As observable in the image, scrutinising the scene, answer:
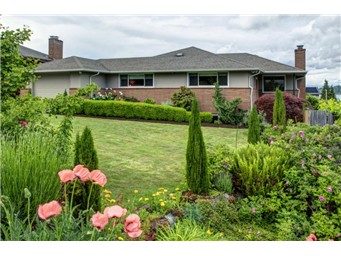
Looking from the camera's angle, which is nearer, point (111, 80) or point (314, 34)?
point (314, 34)

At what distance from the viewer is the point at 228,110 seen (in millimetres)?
12688

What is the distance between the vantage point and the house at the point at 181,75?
13.1 metres

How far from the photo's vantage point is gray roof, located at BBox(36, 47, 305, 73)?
13.5m

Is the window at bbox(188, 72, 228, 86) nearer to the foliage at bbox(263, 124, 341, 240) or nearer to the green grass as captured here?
the green grass

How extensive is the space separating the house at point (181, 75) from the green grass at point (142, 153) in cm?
459

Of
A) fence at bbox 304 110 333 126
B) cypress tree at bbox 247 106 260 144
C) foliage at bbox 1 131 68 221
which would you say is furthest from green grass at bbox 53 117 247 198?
fence at bbox 304 110 333 126

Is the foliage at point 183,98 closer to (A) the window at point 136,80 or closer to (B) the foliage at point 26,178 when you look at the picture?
(A) the window at point 136,80

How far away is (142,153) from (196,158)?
253 centimetres

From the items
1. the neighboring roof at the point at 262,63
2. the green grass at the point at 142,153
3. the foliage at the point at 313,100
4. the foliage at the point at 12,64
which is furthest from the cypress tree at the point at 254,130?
the neighboring roof at the point at 262,63

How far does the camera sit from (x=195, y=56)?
15109 mm
